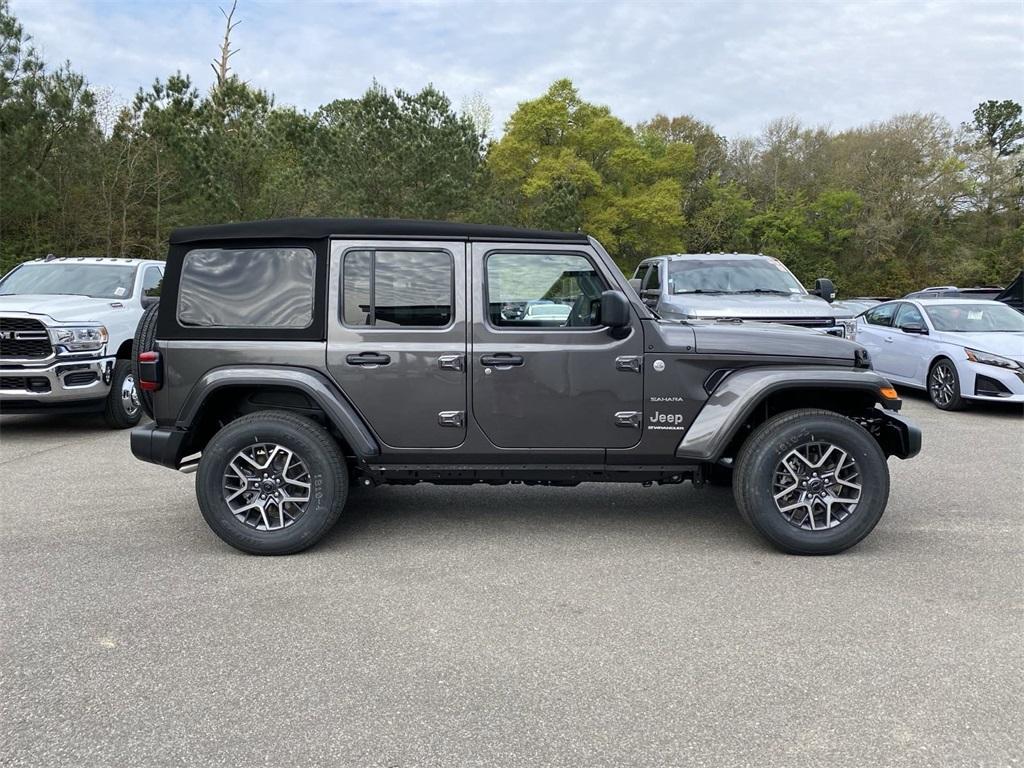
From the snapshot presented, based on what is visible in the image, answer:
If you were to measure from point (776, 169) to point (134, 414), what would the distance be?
5013cm

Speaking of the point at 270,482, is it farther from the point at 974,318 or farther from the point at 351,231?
the point at 974,318

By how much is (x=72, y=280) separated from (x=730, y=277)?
8.29 m

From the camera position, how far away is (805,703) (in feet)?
9.50

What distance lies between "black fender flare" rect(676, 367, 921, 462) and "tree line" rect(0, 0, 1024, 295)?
18851 millimetres

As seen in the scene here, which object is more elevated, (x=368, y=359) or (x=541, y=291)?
(x=541, y=291)

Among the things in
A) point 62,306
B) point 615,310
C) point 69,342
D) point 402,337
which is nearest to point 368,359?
point 402,337

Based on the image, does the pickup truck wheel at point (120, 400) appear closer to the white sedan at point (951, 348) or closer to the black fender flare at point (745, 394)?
the black fender flare at point (745, 394)

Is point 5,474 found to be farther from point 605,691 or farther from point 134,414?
point 605,691

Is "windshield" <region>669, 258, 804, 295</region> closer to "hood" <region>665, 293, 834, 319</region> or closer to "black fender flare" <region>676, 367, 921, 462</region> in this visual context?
"hood" <region>665, 293, 834, 319</region>

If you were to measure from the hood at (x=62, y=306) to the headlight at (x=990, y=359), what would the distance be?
10.2 m

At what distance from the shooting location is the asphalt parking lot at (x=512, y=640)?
2672 mm

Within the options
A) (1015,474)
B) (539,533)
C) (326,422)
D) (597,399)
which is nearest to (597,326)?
(597,399)

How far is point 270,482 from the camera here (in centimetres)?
450

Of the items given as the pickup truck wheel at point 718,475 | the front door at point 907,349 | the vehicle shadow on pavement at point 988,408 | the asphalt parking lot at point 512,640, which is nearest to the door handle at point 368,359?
the asphalt parking lot at point 512,640
